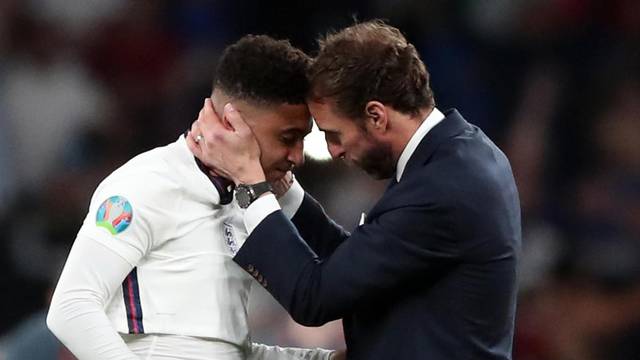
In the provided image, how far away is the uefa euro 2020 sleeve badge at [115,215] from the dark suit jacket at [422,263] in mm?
161

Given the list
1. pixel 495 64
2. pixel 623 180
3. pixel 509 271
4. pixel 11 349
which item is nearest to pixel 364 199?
pixel 495 64

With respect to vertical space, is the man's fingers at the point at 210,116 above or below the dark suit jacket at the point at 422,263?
above

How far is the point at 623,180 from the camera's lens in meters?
2.61

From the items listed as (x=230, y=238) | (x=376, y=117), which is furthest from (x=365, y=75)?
(x=230, y=238)

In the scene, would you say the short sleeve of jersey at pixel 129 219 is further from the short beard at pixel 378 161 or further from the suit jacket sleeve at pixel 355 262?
the short beard at pixel 378 161

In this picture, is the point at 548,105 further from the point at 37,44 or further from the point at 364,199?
the point at 37,44

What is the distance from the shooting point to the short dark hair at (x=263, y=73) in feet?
4.42

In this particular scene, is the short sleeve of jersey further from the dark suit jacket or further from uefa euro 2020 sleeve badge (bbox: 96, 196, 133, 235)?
the dark suit jacket

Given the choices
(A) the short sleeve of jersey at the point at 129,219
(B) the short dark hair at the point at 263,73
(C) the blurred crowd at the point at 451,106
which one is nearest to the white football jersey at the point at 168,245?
(A) the short sleeve of jersey at the point at 129,219

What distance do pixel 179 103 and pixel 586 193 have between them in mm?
1060

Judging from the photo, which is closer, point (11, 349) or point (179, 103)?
point (11, 349)

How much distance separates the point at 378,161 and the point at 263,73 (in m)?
0.20

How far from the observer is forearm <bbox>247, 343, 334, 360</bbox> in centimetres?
148

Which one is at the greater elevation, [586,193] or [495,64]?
[495,64]
